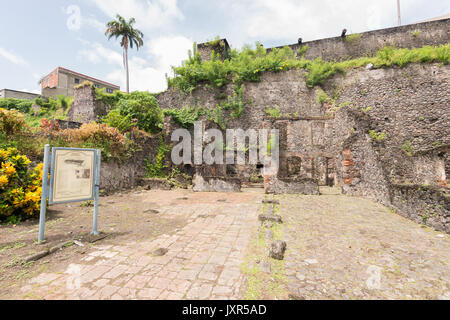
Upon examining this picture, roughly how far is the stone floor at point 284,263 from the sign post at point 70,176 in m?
1.26

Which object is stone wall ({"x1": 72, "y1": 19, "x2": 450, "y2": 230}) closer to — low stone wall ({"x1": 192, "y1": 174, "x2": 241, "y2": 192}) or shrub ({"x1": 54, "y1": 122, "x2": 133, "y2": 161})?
low stone wall ({"x1": 192, "y1": 174, "x2": 241, "y2": 192})

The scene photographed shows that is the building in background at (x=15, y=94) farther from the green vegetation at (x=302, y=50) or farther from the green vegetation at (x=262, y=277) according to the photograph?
the green vegetation at (x=262, y=277)

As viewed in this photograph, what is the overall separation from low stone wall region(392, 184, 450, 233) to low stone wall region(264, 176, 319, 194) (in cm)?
342

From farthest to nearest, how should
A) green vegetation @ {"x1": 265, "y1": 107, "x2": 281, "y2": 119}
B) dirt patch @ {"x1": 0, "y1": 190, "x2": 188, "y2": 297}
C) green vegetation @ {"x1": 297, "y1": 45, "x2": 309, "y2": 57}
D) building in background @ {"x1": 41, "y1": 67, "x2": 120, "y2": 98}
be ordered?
building in background @ {"x1": 41, "y1": 67, "x2": 120, "y2": 98}, green vegetation @ {"x1": 297, "y1": 45, "x2": 309, "y2": 57}, green vegetation @ {"x1": 265, "y1": 107, "x2": 281, "y2": 119}, dirt patch @ {"x1": 0, "y1": 190, "x2": 188, "y2": 297}

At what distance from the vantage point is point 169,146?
13.7 m

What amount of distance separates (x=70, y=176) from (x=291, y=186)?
28.6ft

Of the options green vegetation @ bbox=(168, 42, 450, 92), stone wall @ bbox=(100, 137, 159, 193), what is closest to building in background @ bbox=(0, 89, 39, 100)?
green vegetation @ bbox=(168, 42, 450, 92)

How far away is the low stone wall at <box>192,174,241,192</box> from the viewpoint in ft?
34.1

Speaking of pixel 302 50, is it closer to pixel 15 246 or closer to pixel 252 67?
pixel 252 67

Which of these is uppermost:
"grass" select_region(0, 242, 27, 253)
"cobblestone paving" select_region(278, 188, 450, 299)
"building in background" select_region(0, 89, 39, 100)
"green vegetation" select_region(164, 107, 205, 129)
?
"building in background" select_region(0, 89, 39, 100)

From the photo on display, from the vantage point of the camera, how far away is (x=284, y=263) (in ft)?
10.3

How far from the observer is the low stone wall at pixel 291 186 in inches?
373

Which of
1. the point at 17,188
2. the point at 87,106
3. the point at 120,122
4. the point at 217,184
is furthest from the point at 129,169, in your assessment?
the point at 87,106
